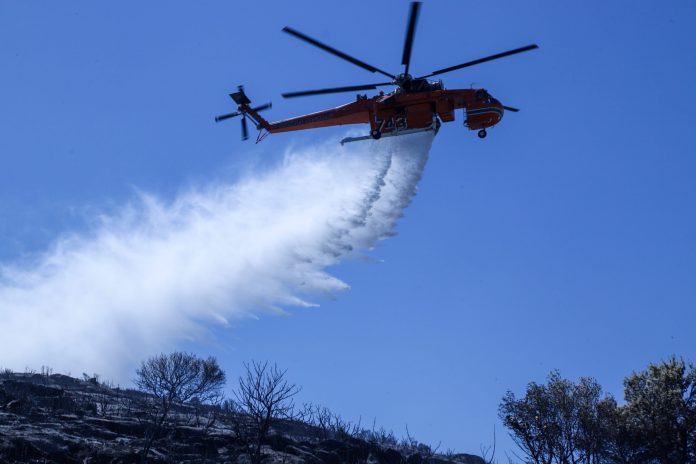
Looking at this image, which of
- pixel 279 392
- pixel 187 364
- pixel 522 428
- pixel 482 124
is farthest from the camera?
pixel 187 364

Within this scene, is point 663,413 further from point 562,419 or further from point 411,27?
point 411,27

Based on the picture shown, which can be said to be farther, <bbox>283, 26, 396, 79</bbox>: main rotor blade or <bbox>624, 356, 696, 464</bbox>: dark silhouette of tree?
<bbox>624, 356, 696, 464</bbox>: dark silhouette of tree

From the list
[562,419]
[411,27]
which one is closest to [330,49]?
[411,27]

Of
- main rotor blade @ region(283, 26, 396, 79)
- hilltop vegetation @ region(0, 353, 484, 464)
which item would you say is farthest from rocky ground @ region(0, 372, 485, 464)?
main rotor blade @ region(283, 26, 396, 79)

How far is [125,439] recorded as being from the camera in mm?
48156

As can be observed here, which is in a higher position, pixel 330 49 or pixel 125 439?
pixel 330 49

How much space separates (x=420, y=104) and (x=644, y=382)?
25.6m

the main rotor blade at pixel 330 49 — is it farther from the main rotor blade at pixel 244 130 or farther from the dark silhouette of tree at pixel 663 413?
the dark silhouette of tree at pixel 663 413

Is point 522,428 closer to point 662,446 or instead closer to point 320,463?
point 662,446

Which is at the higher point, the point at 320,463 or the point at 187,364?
the point at 187,364

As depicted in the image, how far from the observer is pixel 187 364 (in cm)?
6825

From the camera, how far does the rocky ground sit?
42.9 meters

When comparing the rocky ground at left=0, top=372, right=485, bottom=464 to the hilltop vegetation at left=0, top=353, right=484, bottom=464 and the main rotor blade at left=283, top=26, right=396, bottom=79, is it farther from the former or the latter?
the main rotor blade at left=283, top=26, right=396, bottom=79

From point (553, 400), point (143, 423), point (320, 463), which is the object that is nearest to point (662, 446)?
point (553, 400)
